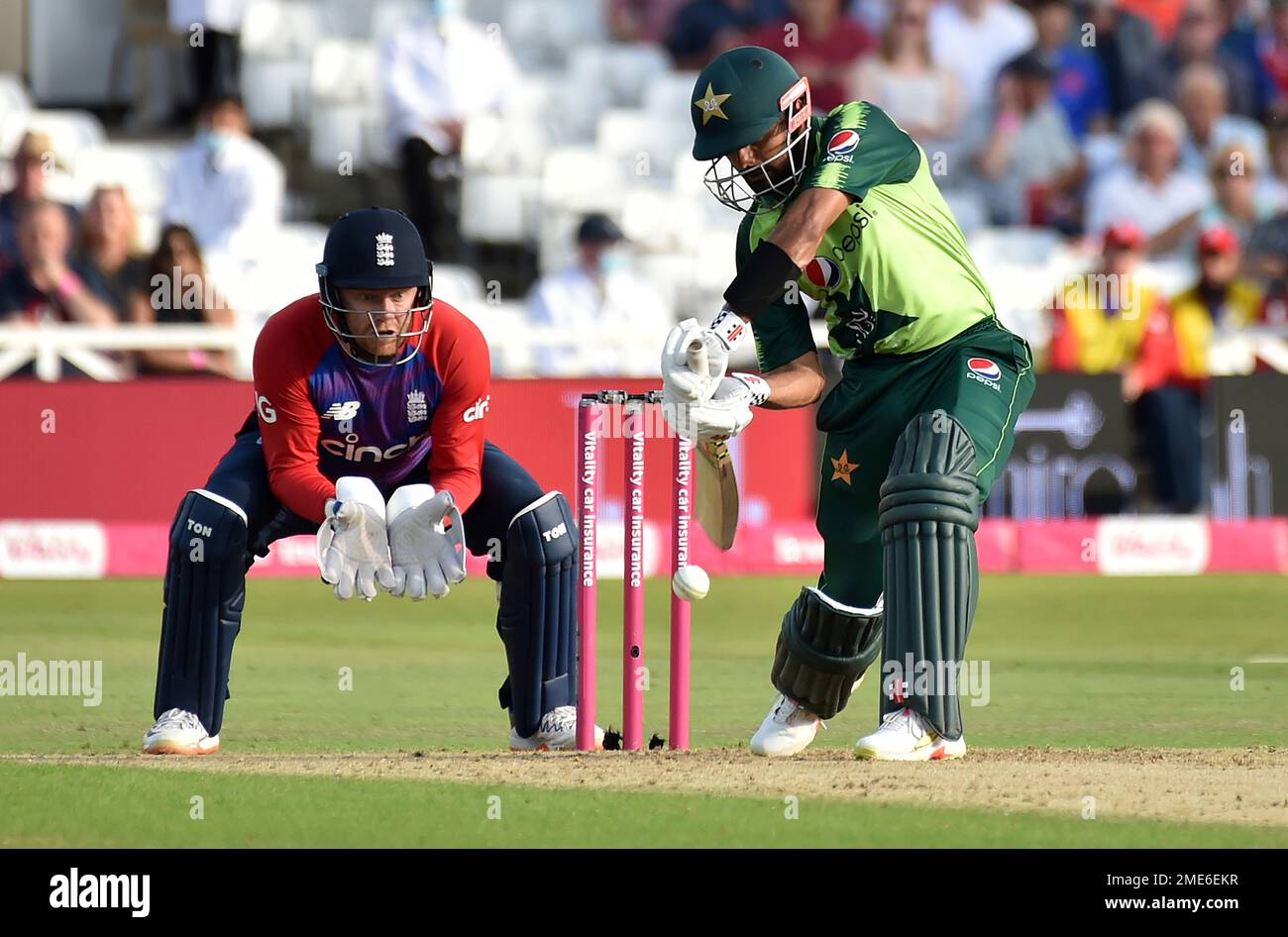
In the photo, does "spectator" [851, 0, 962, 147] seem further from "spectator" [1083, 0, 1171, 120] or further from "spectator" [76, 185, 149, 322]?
"spectator" [76, 185, 149, 322]

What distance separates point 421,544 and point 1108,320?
338 inches

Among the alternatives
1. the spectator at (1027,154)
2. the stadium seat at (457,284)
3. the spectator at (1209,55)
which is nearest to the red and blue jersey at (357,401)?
the stadium seat at (457,284)

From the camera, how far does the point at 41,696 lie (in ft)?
27.2

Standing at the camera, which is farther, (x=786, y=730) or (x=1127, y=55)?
(x=1127, y=55)

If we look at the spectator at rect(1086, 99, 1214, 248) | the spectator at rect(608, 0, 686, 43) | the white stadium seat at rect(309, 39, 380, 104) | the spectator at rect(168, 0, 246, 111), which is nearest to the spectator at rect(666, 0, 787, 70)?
the spectator at rect(608, 0, 686, 43)

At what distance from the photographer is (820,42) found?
16875mm

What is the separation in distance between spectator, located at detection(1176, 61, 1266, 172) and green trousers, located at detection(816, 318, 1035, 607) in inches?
446

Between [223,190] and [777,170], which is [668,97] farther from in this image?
[777,170]

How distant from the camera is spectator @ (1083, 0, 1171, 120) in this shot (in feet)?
57.7

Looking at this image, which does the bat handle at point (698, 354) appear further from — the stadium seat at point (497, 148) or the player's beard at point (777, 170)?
the stadium seat at point (497, 148)

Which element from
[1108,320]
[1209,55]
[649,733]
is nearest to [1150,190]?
[1209,55]

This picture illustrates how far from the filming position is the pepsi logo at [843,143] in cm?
609
